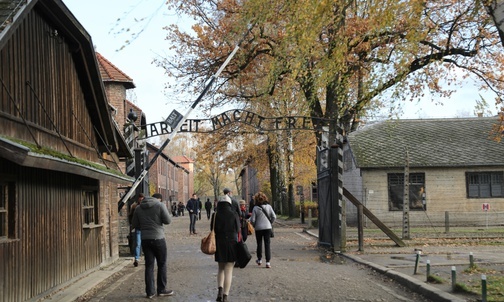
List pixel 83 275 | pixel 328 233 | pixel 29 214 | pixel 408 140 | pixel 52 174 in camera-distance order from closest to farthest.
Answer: pixel 29 214 < pixel 52 174 < pixel 83 275 < pixel 328 233 < pixel 408 140

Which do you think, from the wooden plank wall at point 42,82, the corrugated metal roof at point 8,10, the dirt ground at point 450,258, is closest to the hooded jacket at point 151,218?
the wooden plank wall at point 42,82

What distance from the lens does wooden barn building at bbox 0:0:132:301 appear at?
9.03 m

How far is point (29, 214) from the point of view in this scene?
10.2 meters

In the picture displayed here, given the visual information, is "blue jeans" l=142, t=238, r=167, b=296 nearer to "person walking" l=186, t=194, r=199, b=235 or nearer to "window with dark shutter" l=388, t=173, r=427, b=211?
"person walking" l=186, t=194, r=199, b=235

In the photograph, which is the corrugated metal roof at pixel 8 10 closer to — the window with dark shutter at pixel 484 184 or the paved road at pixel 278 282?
the paved road at pixel 278 282

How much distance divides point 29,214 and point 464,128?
3086cm

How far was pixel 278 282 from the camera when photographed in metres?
12.4

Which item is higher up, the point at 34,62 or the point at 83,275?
the point at 34,62

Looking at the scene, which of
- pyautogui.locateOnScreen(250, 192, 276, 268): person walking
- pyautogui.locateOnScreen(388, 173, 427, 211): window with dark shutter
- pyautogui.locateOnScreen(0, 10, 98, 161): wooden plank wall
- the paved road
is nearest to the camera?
pyautogui.locateOnScreen(0, 10, 98, 161): wooden plank wall

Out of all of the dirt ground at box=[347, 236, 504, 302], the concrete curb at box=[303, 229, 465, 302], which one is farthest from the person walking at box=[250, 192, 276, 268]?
the dirt ground at box=[347, 236, 504, 302]

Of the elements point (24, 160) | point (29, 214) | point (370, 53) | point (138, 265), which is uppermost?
point (370, 53)

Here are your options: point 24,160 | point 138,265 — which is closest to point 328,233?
point 138,265

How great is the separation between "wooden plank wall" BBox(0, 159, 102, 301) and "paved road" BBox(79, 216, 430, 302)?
0.81m

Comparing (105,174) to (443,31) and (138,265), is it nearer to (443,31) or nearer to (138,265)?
(138,265)
